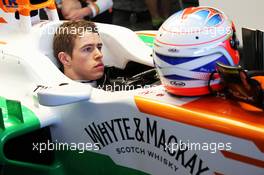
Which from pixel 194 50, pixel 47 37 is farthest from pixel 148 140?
pixel 47 37

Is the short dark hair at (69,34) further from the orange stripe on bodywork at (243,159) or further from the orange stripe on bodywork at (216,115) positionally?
the orange stripe on bodywork at (243,159)

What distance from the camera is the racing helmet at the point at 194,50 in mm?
1677

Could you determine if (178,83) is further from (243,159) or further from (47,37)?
(47,37)

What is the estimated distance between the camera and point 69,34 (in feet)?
7.79

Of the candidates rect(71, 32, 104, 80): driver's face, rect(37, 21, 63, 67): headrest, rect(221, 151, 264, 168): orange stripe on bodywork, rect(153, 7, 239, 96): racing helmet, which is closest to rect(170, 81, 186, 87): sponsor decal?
rect(153, 7, 239, 96): racing helmet

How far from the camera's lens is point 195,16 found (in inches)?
68.6

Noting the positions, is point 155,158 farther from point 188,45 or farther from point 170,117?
point 188,45

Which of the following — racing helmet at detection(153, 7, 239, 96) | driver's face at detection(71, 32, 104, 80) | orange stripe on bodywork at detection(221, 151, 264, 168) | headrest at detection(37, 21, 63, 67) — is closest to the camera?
orange stripe on bodywork at detection(221, 151, 264, 168)

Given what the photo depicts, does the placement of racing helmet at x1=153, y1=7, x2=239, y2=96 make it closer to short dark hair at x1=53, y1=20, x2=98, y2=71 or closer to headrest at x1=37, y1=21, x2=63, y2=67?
short dark hair at x1=53, y1=20, x2=98, y2=71

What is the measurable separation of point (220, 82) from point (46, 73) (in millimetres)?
854

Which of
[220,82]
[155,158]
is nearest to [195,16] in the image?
[220,82]

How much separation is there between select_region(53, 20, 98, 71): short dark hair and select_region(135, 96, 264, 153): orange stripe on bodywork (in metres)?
0.66

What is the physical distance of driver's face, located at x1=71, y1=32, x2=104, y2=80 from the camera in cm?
234

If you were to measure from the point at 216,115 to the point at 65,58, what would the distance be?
988 millimetres
